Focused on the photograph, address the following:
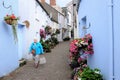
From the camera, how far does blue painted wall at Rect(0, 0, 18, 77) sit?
11840 mm

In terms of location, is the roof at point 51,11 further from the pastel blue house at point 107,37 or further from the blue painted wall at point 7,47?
the pastel blue house at point 107,37

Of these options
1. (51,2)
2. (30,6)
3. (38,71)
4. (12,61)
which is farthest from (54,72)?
(51,2)

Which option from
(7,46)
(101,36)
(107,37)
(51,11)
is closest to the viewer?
(107,37)

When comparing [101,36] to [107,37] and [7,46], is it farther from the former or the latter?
[7,46]

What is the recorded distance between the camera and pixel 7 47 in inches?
500

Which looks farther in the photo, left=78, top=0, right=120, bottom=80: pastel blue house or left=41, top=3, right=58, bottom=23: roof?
left=41, top=3, right=58, bottom=23: roof

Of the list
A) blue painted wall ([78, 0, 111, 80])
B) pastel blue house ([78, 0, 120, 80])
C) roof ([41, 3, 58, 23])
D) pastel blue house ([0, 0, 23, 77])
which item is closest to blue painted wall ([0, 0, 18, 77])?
pastel blue house ([0, 0, 23, 77])

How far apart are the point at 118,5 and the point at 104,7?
3.54 feet

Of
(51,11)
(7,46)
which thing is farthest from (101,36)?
(51,11)

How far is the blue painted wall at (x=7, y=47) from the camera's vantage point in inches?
466

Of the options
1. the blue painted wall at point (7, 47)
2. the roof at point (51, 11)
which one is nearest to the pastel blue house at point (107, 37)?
the blue painted wall at point (7, 47)

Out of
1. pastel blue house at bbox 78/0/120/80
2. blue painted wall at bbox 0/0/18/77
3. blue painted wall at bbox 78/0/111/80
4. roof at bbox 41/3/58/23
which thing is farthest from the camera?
roof at bbox 41/3/58/23

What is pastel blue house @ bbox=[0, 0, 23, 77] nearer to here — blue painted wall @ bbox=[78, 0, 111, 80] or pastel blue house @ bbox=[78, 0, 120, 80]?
blue painted wall @ bbox=[78, 0, 111, 80]

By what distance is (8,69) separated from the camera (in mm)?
12711
